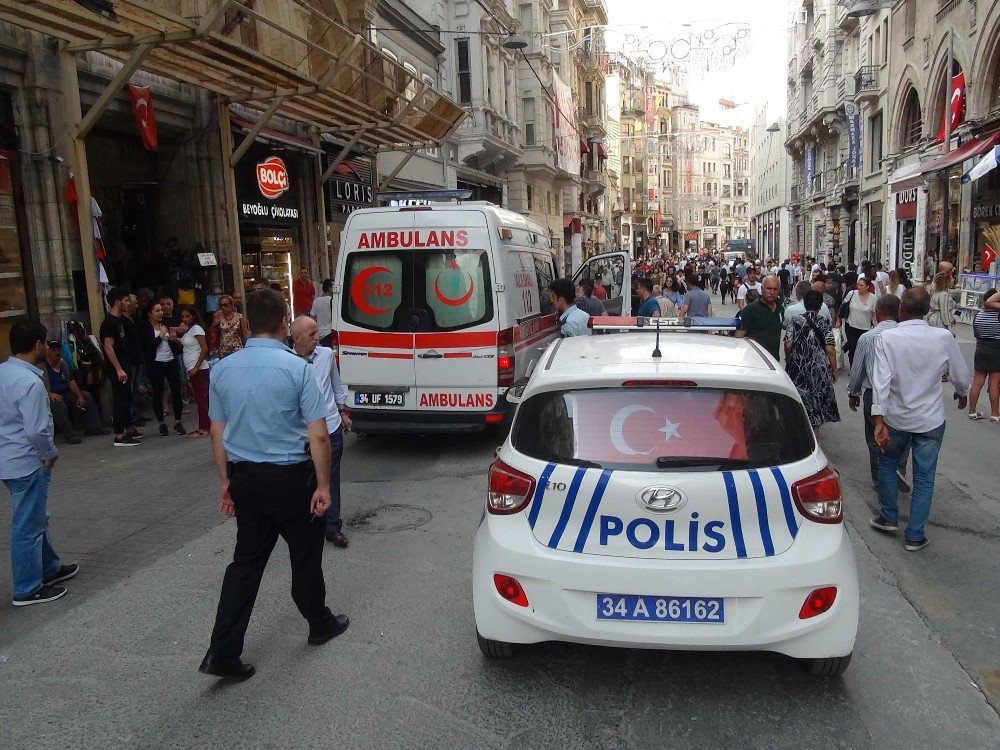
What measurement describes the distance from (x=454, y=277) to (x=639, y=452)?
201 inches

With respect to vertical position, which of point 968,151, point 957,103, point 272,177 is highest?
point 957,103

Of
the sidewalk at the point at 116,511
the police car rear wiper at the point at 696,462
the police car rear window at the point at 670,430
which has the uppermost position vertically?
the police car rear window at the point at 670,430

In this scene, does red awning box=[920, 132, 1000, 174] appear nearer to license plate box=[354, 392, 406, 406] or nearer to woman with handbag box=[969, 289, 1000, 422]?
woman with handbag box=[969, 289, 1000, 422]

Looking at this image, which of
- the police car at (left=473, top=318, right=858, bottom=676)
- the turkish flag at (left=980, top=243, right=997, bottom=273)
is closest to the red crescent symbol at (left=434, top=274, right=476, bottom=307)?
the police car at (left=473, top=318, right=858, bottom=676)

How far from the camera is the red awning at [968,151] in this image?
17.9m

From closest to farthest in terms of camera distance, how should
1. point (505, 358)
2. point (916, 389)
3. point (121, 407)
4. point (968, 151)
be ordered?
1. point (916, 389)
2. point (505, 358)
3. point (121, 407)
4. point (968, 151)

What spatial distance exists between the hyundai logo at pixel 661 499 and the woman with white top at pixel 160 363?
26.3ft

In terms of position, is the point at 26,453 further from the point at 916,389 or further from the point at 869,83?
the point at 869,83

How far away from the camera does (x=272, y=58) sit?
36.5 feet

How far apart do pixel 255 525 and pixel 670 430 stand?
1934 mm

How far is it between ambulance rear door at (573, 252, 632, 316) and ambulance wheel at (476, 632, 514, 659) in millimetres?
10119

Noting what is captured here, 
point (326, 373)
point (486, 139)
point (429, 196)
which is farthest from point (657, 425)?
point (486, 139)

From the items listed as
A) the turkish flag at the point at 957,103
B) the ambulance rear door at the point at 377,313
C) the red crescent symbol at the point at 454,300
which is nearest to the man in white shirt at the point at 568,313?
the red crescent symbol at the point at 454,300

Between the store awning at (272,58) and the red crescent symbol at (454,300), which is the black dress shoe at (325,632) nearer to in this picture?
the red crescent symbol at (454,300)
